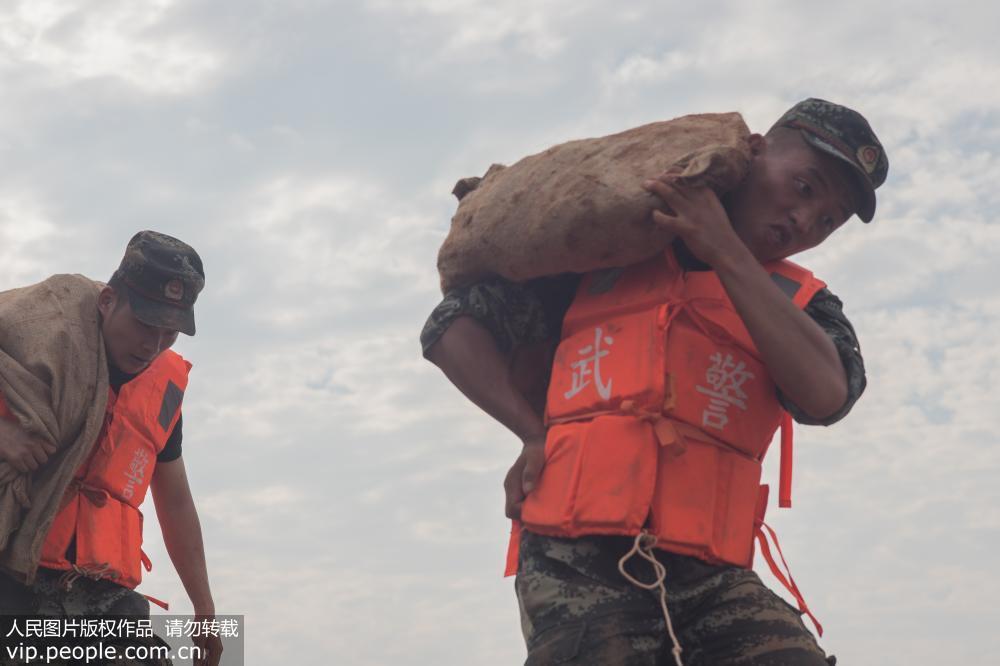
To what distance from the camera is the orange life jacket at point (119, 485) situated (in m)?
5.72

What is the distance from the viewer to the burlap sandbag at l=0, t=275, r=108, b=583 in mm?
5496

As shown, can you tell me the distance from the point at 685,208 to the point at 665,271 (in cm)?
30

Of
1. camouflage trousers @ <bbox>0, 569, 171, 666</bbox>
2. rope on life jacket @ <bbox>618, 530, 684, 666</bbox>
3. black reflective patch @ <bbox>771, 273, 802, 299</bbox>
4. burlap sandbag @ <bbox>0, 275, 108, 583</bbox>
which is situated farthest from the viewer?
camouflage trousers @ <bbox>0, 569, 171, 666</bbox>

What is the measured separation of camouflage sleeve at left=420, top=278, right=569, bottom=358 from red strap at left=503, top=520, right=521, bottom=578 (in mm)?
548

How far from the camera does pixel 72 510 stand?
5.75m

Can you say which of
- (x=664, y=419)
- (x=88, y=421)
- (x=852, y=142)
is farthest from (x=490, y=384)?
(x=88, y=421)

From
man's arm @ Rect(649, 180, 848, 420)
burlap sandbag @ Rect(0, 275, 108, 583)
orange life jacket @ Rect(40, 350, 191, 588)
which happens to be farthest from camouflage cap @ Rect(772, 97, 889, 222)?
orange life jacket @ Rect(40, 350, 191, 588)

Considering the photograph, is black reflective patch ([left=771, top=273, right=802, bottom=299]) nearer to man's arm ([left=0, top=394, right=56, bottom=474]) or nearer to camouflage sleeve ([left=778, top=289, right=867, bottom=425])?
camouflage sleeve ([left=778, top=289, right=867, bottom=425])

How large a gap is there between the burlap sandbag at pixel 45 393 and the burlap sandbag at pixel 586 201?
2163mm

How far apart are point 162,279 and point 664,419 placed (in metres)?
3.12

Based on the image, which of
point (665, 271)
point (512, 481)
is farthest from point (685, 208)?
point (512, 481)

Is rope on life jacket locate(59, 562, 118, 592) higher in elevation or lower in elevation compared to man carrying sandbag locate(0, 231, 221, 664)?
lower

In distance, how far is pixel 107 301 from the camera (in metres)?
6.12

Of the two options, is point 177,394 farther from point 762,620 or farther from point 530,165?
point 762,620
